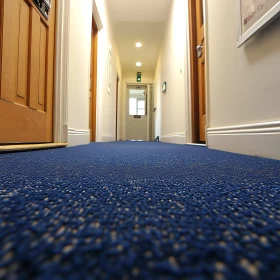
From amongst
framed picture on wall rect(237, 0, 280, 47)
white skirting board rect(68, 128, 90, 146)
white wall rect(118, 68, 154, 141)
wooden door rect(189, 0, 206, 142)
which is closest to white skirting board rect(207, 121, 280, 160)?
framed picture on wall rect(237, 0, 280, 47)

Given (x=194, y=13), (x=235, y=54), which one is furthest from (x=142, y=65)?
(x=235, y=54)

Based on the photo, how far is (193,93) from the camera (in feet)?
7.28

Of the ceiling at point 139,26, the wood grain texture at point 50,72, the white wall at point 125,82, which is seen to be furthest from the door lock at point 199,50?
the white wall at point 125,82

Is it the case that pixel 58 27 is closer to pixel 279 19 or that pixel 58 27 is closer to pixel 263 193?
pixel 279 19

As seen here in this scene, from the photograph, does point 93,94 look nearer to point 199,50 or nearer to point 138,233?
point 199,50

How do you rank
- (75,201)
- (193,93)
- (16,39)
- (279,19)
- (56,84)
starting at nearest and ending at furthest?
(75,201), (279,19), (16,39), (56,84), (193,93)

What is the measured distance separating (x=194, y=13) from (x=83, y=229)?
265 cm

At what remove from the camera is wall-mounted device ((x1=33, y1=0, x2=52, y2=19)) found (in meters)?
1.34

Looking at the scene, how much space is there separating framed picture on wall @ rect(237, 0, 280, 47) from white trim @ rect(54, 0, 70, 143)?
4.04 feet

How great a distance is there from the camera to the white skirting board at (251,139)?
0.86 meters

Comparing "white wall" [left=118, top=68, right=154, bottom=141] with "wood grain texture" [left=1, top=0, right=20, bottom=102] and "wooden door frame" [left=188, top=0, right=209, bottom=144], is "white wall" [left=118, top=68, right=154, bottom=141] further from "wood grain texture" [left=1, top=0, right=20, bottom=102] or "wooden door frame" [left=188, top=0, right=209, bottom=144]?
"wood grain texture" [left=1, top=0, right=20, bottom=102]

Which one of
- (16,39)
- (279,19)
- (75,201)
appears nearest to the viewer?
Answer: (75,201)

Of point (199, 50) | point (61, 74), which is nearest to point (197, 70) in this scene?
point (199, 50)

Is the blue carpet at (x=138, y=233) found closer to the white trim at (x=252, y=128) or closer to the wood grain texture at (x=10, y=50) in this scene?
the white trim at (x=252, y=128)
